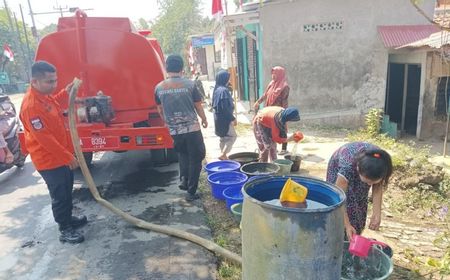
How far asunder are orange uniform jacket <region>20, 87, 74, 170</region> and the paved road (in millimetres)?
898

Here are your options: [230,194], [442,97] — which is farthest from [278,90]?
[442,97]

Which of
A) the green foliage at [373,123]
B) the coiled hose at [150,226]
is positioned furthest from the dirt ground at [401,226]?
the green foliage at [373,123]

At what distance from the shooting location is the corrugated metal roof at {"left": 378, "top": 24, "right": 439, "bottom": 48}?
8156 millimetres

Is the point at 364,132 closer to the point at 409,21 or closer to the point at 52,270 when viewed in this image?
the point at 409,21

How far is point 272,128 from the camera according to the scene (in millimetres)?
4391

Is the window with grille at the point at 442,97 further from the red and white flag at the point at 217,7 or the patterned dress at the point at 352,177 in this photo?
the patterned dress at the point at 352,177

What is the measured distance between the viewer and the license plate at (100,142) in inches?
184

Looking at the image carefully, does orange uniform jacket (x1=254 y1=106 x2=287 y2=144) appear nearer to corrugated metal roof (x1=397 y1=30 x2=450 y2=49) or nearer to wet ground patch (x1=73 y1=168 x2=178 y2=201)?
wet ground patch (x1=73 y1=168 x2=178 y2=201)

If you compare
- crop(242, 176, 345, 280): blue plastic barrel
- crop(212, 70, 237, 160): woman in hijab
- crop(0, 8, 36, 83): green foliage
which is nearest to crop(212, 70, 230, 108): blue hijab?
crop(212, 70, 237, 160): woman in hijab

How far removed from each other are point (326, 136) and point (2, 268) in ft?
22.1

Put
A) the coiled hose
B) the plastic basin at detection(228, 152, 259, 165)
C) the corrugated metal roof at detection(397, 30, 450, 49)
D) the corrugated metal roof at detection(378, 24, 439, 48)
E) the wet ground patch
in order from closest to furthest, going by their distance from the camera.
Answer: the coiled hose, the wet ground patch, the plastic basin at detection(228, 152, 259, 165), the corrugated metal roof at detection(397, 30, 450, 49), the corrugated metal roof at detection(378, 24, 439, 48)

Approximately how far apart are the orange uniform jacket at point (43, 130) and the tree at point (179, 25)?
33.5 metres

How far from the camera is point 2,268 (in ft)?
10.5

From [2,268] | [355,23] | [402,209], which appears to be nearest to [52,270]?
[2,268]
